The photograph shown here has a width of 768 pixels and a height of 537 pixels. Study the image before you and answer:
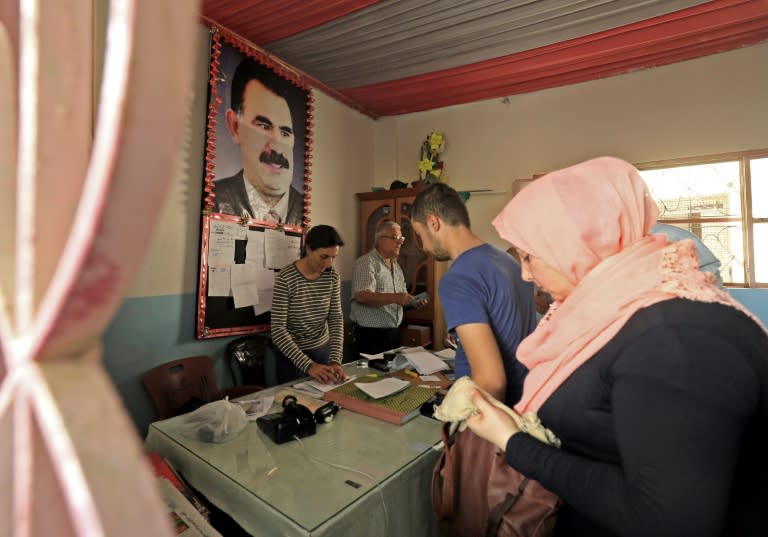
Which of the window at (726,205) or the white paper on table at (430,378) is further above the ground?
the window at (726,205)

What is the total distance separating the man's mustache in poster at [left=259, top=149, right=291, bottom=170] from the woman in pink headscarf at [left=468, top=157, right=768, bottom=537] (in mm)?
2671

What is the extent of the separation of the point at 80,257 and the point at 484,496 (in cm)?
104

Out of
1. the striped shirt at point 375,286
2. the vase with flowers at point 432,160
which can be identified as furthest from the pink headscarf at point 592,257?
the vase with flowers at point 432,160

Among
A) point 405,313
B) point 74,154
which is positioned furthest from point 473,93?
point 74,154

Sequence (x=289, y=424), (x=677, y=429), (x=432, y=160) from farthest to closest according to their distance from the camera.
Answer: (x=432, y=160) < (x=289, y=424) < (x=677, y=429)

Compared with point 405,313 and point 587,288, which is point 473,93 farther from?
point 587,288

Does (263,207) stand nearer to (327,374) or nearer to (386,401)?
(327,374)

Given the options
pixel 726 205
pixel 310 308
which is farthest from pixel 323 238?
pixel 726 205

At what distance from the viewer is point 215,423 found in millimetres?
1390

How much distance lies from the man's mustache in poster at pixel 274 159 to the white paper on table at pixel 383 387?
2176mm

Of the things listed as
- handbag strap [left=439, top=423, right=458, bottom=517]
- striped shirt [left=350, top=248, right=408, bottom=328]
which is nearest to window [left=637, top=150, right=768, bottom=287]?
striped shirt [left=350, top=248, right=408, bottom=328]

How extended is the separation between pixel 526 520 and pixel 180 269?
8.27ft

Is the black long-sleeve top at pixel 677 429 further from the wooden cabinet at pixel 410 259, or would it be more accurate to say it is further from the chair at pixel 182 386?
the wooden cabinet at pixel 410 259

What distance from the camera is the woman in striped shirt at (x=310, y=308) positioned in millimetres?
2465
